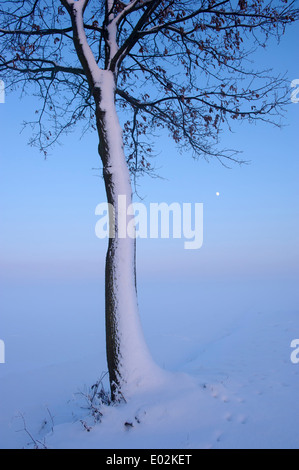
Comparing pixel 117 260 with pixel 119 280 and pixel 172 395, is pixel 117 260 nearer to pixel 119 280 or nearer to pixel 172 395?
pixel 119 280

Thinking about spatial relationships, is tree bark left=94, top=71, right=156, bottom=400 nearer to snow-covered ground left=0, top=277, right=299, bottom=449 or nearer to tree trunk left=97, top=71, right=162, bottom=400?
tree trunk left=97, top=71, right=162, bottom=400

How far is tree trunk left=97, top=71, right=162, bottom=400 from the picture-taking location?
4.85m

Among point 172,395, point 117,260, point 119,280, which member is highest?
point 117,260

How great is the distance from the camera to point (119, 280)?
5.13 metres

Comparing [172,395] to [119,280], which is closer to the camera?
[172,395]

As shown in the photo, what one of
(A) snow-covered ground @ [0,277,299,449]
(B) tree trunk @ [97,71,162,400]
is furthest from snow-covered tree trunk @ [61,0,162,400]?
(A) snow-covered ground @ [0,277,299,449]

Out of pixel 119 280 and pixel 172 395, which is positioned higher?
pixel 119 280

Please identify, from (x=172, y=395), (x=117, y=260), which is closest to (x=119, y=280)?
(x=117, y=260)

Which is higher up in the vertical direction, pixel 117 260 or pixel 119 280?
pixel 117 260

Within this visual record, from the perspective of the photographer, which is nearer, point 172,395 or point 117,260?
point 172,395

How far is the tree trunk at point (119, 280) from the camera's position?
485cm

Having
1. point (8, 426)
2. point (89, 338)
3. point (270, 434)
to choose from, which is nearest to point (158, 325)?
point (89, 338)

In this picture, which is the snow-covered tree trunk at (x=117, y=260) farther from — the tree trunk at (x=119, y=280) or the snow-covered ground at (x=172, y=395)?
the snow-covered ground at (x=172, y=395)

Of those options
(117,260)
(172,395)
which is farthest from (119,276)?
(172,395)
